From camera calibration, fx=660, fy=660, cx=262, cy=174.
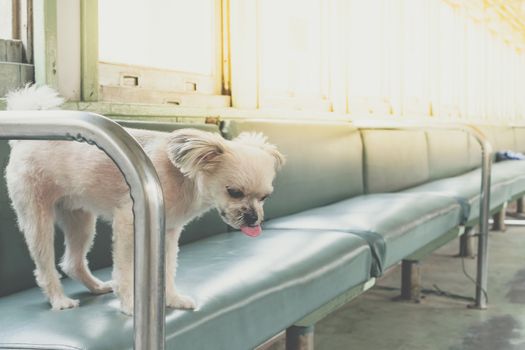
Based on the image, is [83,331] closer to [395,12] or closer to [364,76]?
[364,76]

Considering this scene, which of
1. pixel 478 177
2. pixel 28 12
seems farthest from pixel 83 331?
pixel 478 177

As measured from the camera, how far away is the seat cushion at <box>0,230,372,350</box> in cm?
133

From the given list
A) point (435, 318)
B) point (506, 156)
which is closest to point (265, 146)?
point (435, 318)

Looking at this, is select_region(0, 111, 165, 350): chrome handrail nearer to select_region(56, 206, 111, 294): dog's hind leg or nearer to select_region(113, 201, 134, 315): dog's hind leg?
select_region(113, 201, 134, 315): dog's hind leg

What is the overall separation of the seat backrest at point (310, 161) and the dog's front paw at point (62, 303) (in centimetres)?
142

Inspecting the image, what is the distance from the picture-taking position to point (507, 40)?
35.3 ft

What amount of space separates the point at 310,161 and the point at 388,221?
0.73 m

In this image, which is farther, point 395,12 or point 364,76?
point 395,12

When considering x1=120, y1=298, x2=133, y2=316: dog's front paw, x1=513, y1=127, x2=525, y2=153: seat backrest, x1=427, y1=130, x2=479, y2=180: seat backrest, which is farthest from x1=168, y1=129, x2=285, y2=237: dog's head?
x1=513, y1=127, x2=525, y2=153: seat backrest

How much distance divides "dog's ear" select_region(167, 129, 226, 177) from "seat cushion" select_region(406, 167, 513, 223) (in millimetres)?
2679

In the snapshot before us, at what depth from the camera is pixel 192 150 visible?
1450mm

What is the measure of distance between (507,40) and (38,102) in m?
10.4

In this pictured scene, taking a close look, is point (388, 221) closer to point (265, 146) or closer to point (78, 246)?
point (265, 146)

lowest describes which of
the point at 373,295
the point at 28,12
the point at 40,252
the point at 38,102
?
the point at 373,295
